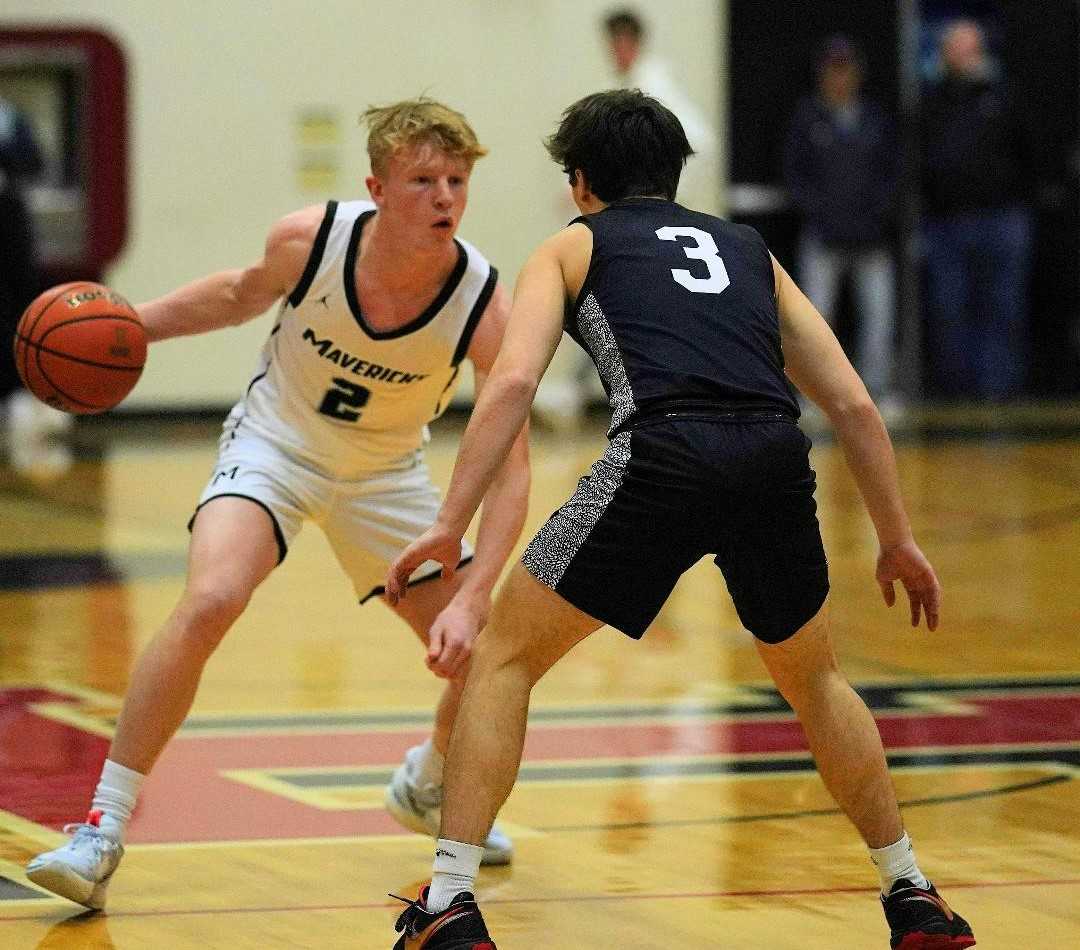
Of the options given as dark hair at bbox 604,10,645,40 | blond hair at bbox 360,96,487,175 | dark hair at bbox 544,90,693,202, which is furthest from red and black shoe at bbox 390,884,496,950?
dark hair at bbox 604,10,645,40

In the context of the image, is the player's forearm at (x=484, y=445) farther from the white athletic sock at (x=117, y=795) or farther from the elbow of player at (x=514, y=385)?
the white athletic sock at (x=117, y=795)

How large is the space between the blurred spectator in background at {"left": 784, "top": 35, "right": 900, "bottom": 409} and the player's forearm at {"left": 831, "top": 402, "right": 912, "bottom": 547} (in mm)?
10787

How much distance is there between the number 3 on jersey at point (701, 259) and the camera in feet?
12.8

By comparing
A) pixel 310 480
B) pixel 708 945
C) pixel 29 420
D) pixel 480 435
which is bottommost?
pixel 29 420

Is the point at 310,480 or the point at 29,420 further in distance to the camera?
the point at 29,420

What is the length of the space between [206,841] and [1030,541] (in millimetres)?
5537

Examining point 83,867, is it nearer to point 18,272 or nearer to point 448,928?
point 448,928

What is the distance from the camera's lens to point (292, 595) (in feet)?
27.7

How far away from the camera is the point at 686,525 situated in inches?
147

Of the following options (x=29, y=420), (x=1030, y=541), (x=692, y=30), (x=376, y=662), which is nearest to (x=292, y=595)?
(x=376, y=662)

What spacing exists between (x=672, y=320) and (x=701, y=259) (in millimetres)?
153

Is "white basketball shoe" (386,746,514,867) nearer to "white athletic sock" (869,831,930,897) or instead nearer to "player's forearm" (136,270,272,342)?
"player's forearm" (136,270,272,342)

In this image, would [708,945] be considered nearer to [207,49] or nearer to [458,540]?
[458,540]

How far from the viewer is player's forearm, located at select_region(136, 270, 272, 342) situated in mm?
4773
